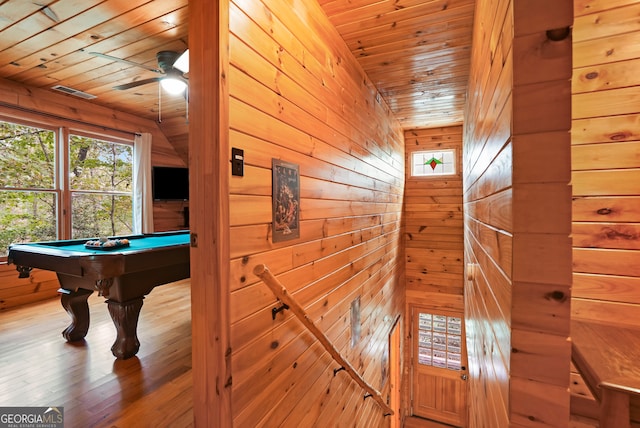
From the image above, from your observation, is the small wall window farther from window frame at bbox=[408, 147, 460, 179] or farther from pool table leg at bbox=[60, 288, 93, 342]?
pool table leg at bbox=[60, 288, 93, 342]

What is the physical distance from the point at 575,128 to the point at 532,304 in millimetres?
1417

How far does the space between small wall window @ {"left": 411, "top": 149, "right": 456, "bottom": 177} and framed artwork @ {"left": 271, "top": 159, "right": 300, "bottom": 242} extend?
431 cm

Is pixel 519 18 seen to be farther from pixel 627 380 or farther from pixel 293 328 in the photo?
pixel 293 328

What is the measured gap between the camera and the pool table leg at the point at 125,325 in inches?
88.1

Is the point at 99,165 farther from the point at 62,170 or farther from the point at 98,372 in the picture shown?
the point at 98,372

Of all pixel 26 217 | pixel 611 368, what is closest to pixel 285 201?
pixel 611 368

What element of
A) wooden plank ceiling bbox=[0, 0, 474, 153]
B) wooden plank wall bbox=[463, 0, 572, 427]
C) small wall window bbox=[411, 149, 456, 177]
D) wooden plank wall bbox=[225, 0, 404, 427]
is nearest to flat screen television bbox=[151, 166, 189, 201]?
wooden plank ceiling bbox=[0, 0, 474, 153]

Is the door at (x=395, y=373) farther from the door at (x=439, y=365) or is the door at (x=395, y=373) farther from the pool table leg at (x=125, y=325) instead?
the pool table leg at (x=125, y=325)

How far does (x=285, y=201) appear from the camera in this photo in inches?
60.2

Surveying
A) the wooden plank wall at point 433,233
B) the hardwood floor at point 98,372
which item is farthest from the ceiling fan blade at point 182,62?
the wooden plank wall at point 433,233

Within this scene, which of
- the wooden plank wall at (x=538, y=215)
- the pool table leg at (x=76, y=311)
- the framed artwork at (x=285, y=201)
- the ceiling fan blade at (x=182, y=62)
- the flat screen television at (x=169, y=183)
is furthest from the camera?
the flat screen television at (x=169, y=183)

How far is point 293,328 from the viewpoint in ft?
5.41

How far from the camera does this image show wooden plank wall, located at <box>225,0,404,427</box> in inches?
48.8

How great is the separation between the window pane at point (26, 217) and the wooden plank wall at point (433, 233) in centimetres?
563
